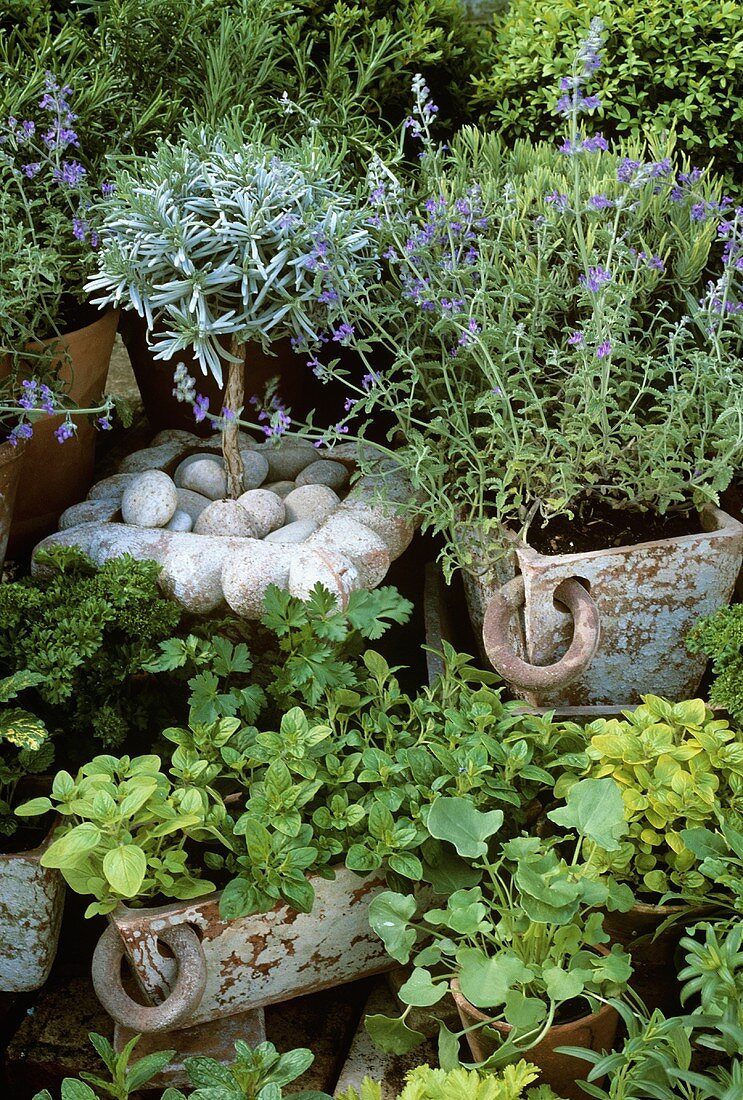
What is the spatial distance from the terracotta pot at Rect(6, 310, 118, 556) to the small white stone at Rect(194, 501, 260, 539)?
1.20 ft

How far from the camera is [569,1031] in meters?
1.29

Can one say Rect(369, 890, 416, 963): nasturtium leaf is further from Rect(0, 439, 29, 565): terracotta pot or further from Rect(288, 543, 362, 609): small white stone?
Rect(0, 439, 29, 565): terracotta pot

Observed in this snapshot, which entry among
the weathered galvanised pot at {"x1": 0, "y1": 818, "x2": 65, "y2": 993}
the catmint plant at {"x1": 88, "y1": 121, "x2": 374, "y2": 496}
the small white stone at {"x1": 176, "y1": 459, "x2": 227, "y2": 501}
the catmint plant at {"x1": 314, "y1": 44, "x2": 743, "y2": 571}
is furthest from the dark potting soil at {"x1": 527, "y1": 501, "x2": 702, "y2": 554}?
the weathered galvanised pot at {"x1": 0, "y1": 818, "x2": 65, "y2": 993}

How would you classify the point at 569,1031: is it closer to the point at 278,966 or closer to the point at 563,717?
the point at 278,966

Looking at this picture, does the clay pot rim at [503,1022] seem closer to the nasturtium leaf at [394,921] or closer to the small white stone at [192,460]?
the nasturtium leaf at [394,921]

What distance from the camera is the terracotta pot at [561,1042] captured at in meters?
1.29

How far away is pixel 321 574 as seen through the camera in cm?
181

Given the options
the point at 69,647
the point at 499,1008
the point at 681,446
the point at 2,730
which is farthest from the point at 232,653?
the point at 681,446

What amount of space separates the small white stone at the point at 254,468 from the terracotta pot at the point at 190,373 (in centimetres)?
24

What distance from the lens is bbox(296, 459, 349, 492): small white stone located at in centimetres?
225

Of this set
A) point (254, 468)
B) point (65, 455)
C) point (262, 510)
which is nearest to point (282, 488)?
point (254, 468)

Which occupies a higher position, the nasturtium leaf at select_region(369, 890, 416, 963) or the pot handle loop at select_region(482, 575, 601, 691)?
the pot handle loop at select_region(482, 575, 601, 691)

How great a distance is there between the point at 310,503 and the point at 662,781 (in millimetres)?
981

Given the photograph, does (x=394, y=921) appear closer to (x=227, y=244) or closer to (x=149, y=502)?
(x=149, y=502)
